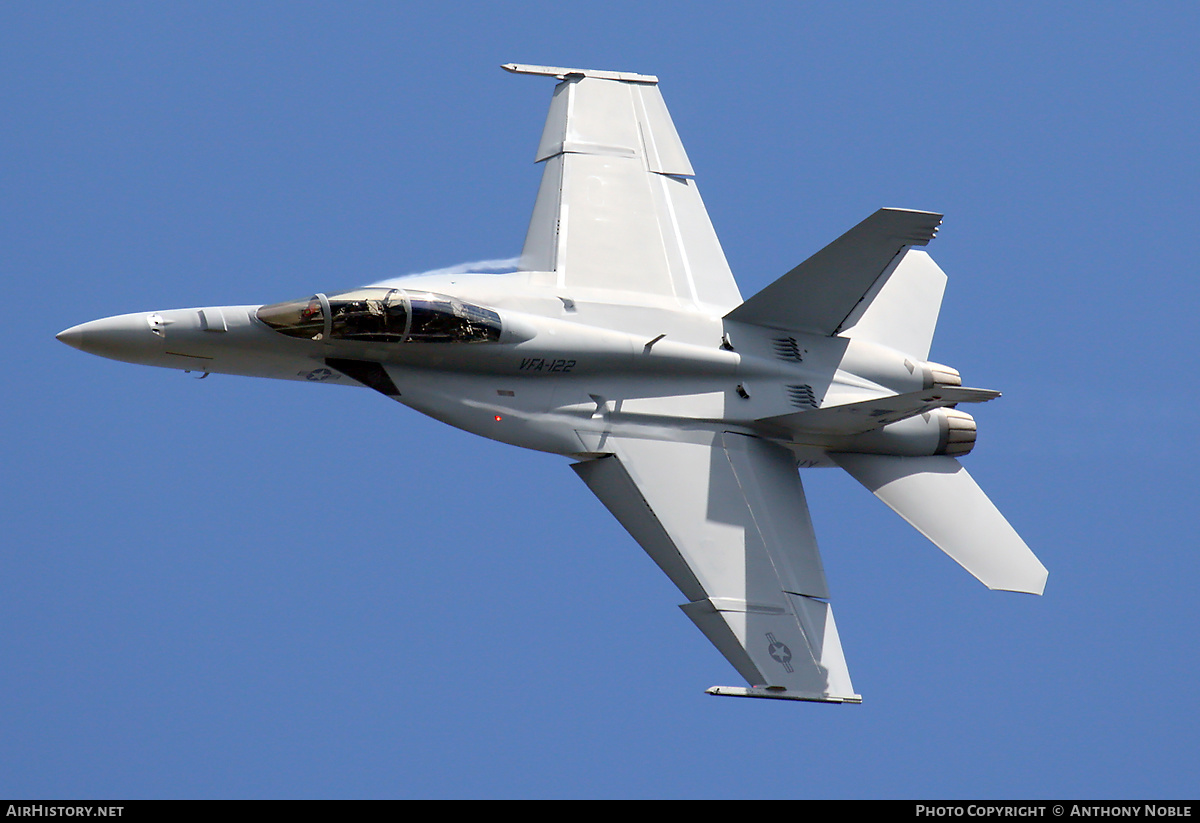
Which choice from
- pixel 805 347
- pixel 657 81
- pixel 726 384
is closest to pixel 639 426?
pixel 726 384

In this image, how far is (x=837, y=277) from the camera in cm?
1970

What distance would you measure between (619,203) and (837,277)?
3281 millimetres

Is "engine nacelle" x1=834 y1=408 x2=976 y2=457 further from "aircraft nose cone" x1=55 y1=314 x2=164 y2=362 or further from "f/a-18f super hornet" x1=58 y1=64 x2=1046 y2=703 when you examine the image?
"aircraft nose cone" x1=55 y1=314 x2=164 y2=362

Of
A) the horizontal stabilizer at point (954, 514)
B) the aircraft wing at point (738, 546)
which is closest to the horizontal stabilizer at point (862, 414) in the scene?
the aircraft wing at point (738, 546)

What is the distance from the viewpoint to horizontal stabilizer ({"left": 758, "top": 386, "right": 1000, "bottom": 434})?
18.5m

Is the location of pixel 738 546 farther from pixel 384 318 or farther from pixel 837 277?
pixel 384 318

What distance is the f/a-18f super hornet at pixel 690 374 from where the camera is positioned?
1783 cm

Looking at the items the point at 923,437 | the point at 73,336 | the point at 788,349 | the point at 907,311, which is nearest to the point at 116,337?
the point at 73,336

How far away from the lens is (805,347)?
65.3ft

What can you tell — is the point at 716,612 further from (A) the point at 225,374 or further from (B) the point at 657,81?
(B) the point at 657,81

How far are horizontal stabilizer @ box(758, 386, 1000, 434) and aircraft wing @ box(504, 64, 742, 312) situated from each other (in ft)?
6.28

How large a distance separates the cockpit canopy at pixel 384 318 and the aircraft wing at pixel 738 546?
2.14 metres

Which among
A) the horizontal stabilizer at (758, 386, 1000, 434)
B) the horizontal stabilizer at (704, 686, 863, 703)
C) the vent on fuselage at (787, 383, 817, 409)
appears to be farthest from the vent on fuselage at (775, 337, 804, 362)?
the horizontal stabilizer at (704, 686, 863, 703)

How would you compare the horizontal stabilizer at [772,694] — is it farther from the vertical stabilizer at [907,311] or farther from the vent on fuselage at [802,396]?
the vertical stabilizer at [907,311]
